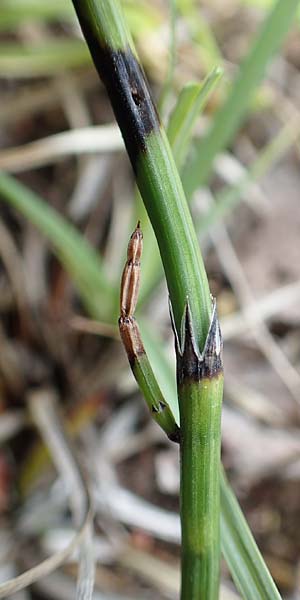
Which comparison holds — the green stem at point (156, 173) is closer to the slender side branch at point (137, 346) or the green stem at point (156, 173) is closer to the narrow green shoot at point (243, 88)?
the slender side branch at point (137, 346)

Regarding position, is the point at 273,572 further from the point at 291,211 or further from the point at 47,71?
the point at 47,71

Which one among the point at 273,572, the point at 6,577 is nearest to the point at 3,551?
the point at 6,577

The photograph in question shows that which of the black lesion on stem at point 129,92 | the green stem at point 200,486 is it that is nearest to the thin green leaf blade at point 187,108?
the black lesion on stem at point 129,92

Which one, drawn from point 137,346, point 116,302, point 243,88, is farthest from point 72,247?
point 137,346

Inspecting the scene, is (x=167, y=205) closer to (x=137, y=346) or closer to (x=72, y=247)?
(x=137, y=346)

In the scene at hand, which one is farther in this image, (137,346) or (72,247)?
(72,247)

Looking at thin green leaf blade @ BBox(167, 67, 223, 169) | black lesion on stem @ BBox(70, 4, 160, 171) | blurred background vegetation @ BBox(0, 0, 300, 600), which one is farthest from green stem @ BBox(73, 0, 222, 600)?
blurred background vegetation @ BBox(0, 0, 300, 600)
